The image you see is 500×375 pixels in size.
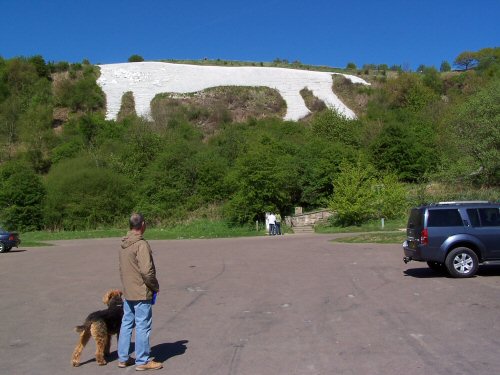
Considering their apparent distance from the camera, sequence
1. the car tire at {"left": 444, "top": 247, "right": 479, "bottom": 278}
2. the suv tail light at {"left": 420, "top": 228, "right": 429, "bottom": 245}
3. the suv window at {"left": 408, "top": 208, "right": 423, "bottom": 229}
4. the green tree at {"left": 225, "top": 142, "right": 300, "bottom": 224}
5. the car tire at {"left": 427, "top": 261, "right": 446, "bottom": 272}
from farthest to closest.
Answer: the green tree at {"left": 225, "top": 142, "right": 300, "bottom": 224} < the car tire at {"left": 427, "top": 261, "right": 446, "bottom": 272} < the suv window at {"left": 408, "top": 208, "right": 423, "bottom": 229} < the suv tail light at {"left": 420, "top": 228, "right": 429, "bottom": 245} < the car tire at {"left": 444, "top": 247, "right": 479, "bottom": 278}

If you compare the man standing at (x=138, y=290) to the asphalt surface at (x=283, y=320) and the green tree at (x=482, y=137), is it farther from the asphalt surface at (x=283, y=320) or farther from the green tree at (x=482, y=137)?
the green tree at (x=482, y=137)

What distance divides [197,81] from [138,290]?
94.7 metres

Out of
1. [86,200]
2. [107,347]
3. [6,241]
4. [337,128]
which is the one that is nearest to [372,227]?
[6,241]

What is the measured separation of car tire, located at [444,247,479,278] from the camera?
13.7m

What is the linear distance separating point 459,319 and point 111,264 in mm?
14054

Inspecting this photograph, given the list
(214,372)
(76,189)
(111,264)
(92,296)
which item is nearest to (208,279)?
(92,296)

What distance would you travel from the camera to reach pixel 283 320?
926cm

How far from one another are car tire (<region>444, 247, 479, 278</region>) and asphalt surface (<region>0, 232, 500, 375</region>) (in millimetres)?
261

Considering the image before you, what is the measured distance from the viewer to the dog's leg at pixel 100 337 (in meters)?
6.87

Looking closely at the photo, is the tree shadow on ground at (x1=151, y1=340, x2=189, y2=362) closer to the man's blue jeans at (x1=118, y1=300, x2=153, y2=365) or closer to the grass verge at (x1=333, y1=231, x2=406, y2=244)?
the man's blue jeans at (x1=118, y1=300, x2=153, y2=365)

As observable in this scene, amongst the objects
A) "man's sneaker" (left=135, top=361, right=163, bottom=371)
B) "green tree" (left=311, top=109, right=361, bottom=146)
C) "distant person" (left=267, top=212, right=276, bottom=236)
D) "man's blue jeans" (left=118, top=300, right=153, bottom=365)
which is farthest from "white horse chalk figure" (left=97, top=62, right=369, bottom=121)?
"man's sneaker" (left=135, top=361, right=163, bottom=371)

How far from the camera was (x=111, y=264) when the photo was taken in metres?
20.2

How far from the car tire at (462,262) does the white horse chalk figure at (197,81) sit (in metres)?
74.5

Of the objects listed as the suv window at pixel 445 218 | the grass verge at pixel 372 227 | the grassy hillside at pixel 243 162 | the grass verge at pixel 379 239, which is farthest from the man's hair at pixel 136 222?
the grassy hillside at pixel 243 162
